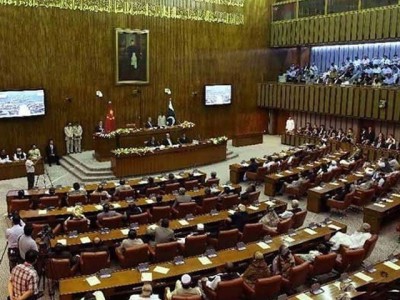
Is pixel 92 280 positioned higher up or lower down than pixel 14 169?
higher up

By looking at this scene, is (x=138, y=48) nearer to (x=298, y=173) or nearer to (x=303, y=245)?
(x=298, y=173)

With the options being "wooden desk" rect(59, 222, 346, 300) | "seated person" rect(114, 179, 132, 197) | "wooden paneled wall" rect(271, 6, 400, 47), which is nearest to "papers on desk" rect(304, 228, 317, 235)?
"wooden desk" rect(59, 222, 346, 300)

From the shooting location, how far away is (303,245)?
28.5 ft

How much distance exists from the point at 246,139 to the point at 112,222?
1385 cm

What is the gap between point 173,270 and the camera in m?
7.13

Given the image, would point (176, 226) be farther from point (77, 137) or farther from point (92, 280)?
point (77, 137)

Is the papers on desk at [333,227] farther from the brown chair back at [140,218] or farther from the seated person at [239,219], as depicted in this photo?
the brown chair back at [140,218]

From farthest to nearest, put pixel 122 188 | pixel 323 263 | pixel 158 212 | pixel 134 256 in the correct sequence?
pixel 122 188 < pixel 158 212 < pixel 134 256 < pixel 323 263

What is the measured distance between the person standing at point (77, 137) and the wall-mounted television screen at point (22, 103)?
1.48 metres

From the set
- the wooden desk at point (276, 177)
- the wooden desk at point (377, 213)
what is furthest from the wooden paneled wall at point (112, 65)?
the wooden desk at point (377, 213)

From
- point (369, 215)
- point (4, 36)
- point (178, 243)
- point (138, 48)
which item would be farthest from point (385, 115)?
point (4, 36)

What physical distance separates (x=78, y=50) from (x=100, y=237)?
38.1 feet

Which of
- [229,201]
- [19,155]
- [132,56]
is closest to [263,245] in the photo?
[229,201]

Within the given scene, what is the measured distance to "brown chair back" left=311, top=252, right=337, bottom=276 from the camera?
7551 mm
